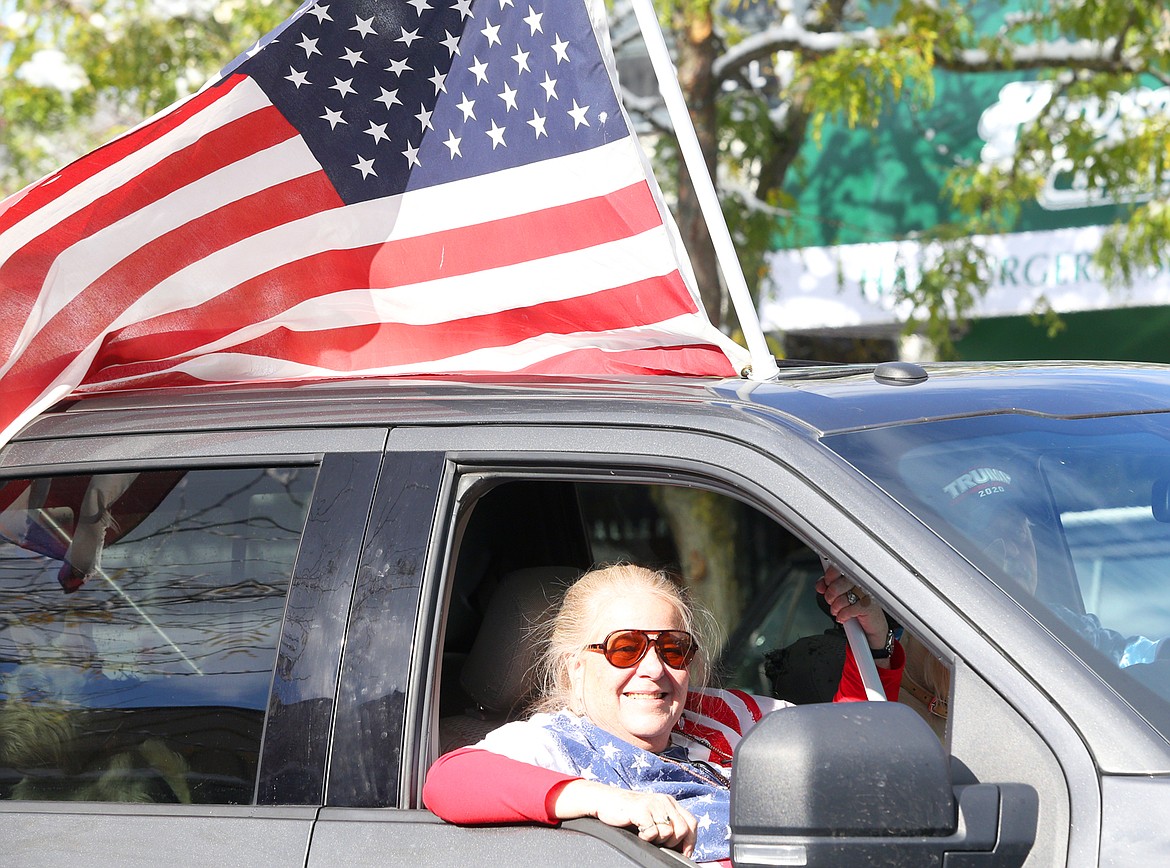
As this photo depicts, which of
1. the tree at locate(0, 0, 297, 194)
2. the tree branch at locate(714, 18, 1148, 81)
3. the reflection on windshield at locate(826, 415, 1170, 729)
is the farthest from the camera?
the tree at locate(0, 0, 297, 194)

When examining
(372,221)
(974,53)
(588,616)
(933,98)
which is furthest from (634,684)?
(974,53)

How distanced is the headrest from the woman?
0.14 m

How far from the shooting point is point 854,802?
4.77 ft

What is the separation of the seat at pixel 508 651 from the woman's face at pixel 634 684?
254mm

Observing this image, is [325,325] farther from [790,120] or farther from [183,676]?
[790,120]

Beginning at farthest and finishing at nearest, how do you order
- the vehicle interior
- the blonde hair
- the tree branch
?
the tree branch, the vehicle interior, the blonde hair

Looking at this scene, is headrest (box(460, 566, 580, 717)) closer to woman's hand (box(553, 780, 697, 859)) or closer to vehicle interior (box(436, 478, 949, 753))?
vehicle interior (box(436, 478, 949, 753))

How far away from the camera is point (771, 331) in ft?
27.3

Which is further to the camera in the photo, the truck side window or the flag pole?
the flag pole

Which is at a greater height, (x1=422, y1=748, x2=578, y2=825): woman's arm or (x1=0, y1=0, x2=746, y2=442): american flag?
(x1=0, y1=0, x2=746, y2=442): american flag

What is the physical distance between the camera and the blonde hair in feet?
7.39

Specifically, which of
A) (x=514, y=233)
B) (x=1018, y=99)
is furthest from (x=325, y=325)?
(x=1018, y=99)

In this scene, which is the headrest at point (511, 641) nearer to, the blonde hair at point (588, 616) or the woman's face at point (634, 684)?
the blonde hair at point (588, 616)

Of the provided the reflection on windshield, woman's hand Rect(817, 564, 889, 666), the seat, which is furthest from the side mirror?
the seat
